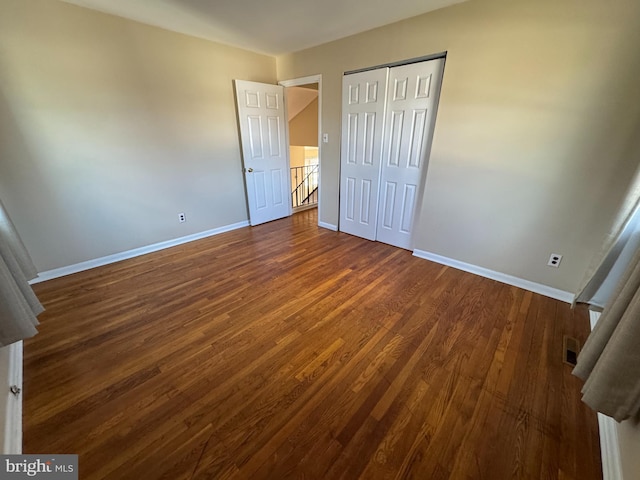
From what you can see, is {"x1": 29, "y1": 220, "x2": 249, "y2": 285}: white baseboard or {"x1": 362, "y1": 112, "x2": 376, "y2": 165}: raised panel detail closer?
{"x1": 29, "y1": 220, "x2": 249, "y2": 285}: white baseboard

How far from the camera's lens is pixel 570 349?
5.39 ft

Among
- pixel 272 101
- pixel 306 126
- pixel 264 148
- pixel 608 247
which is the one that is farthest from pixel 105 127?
pixel 608 247

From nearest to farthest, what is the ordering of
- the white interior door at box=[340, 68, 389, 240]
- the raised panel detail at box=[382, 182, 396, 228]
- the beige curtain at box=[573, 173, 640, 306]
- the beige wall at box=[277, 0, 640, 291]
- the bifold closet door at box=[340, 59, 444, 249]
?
1. the beige curtain at box=[573, 173, 640, 306]
2. the beige wall at box=[277, 0, 640, 291]
3. the bifold closet door at box=[340, 59, 444, 249]
4. the white interior door at box=[340, 68, 389, 240]
5. the raised panel detail at box=[382, 182, 396, 228]

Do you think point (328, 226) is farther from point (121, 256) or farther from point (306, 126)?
point (306, 126)

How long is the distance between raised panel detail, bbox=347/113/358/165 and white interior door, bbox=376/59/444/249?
394mm

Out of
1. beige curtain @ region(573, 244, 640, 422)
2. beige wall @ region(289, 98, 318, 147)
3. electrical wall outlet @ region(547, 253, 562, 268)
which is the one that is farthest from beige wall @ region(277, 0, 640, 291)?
beige wall @ region(289, 98, 318, 147)

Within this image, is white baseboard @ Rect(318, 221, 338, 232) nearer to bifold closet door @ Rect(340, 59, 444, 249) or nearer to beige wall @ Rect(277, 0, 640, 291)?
bifold closet door @ Rect(340, 59, 444, 249)

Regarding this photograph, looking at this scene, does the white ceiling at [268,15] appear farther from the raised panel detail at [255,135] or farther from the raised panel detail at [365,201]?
the raised panel detail at [365,201]

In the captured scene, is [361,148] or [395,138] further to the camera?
[361,148]

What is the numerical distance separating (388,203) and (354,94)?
135cm

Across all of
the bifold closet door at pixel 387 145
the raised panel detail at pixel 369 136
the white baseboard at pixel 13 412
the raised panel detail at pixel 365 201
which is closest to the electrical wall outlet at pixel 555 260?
the bifold closet door at pixel 387 145

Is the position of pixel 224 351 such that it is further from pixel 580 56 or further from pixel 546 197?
pixel 580 56

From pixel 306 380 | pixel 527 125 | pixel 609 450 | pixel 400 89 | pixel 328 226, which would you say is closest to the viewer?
pixel 609 450

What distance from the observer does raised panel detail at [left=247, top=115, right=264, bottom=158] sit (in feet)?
11.4
